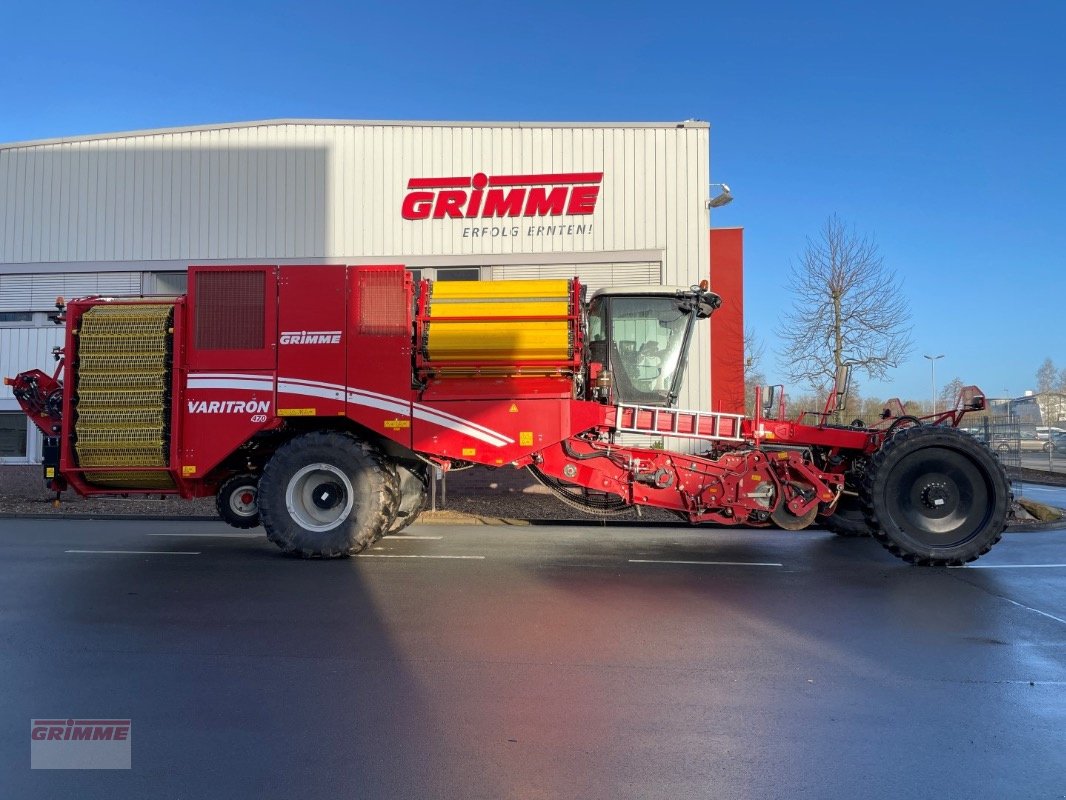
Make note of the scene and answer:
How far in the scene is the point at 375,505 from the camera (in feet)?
25.9

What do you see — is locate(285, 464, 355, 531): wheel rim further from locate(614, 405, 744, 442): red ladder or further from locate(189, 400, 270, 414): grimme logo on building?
locate(614, 405, 744, 442): red ladder

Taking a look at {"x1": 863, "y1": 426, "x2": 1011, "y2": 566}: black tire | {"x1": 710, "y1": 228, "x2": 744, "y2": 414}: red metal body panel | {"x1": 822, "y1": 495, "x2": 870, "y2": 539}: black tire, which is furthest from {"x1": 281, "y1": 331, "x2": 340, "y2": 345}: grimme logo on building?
{"x1": 710, "y1": 228, "x2": 744, "y2": 414}: red metal body panel

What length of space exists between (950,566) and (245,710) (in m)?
7.05

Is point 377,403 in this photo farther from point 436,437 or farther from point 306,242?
point 306,242

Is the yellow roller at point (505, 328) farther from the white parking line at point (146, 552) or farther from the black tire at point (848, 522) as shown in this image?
the black tire at point (848, 522)

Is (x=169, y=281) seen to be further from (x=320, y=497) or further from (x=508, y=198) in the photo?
(x=320, y=497)

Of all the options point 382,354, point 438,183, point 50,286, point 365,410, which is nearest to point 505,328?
point 382,354

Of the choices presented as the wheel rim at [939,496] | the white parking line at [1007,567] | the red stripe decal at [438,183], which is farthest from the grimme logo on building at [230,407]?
the red stripe decal at [438,183]

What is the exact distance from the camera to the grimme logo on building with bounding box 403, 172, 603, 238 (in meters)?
15.8

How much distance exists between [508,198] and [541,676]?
12988 millimetres
